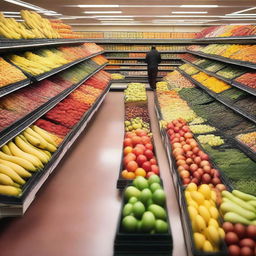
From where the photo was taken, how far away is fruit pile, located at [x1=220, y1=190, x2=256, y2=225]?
6.80 ft

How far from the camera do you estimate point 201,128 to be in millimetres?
4477

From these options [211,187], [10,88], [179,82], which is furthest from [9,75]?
[179,82]

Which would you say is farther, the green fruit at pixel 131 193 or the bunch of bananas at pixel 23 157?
the bunch of bananas at pixel 23 157

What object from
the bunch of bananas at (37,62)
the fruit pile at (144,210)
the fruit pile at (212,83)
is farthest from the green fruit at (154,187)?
the fruit pile at (212,83)

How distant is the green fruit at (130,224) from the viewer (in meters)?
1.92

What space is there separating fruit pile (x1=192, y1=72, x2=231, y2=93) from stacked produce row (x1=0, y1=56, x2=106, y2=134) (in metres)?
2.99

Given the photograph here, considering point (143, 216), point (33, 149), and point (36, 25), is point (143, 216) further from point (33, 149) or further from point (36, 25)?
point (36, 25)

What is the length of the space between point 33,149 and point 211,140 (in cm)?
248

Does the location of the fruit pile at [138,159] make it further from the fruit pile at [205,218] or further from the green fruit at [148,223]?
the green fruit at [148,223]

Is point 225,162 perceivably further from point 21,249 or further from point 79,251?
point 21,249

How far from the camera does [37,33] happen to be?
451 centimetres

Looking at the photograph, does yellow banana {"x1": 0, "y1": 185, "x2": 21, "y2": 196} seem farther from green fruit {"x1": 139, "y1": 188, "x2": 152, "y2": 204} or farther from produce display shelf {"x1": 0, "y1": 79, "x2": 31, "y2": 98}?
green fruit {"x1": 139, "y1": 188, "x2": 152, "y2": 204}

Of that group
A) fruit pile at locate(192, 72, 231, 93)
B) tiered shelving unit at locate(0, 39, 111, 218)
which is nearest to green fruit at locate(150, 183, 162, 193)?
tiered shelving unit at locate(0, 39, 111, 218)

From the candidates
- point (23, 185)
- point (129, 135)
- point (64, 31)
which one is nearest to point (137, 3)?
point (64, 31)
